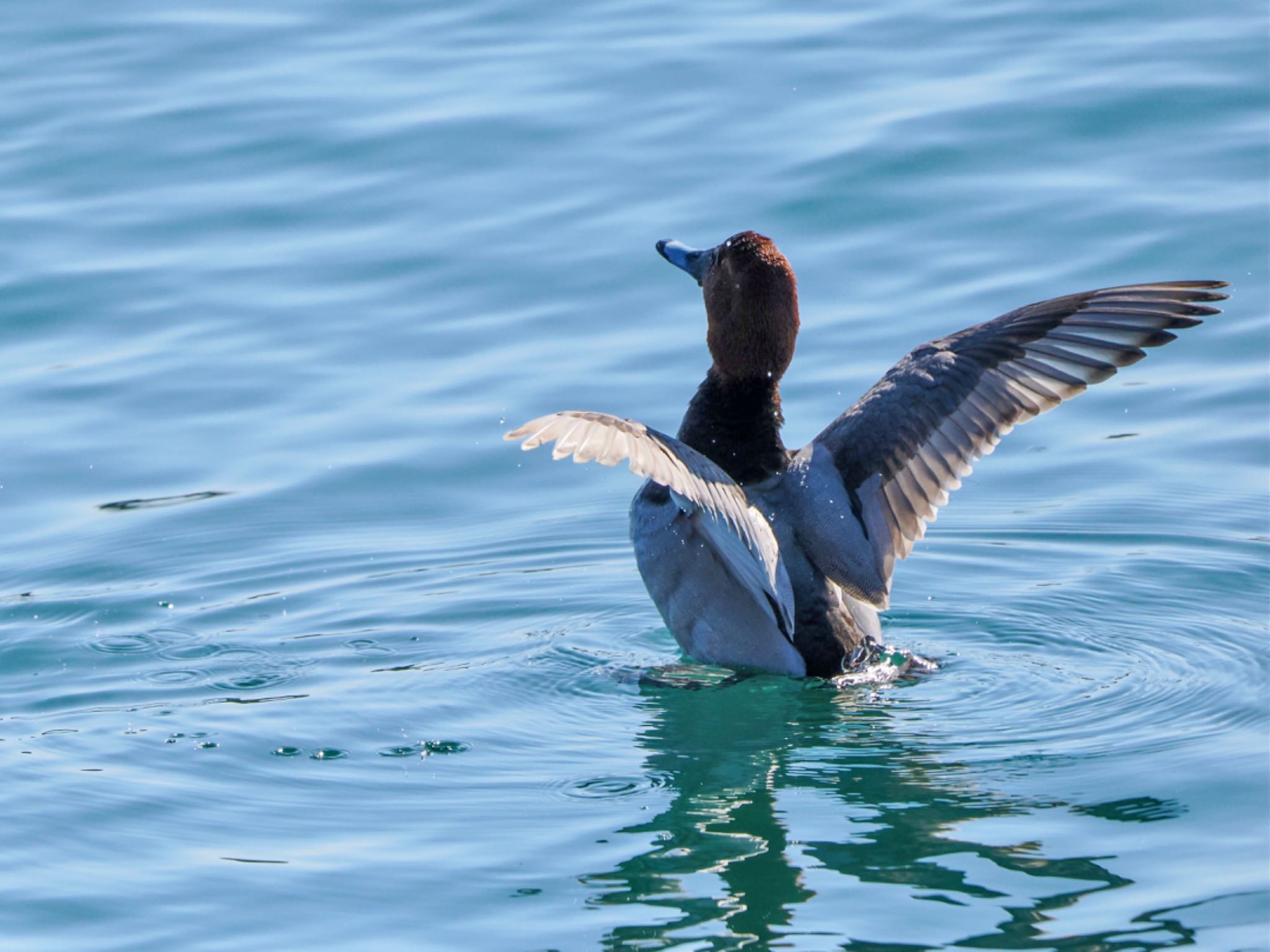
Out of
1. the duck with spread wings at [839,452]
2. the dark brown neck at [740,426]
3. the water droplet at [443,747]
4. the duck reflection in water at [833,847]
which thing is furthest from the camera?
the dark brown neck at [740,426]

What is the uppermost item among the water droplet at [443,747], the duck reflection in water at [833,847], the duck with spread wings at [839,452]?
the duck with spread wings at [839,452]

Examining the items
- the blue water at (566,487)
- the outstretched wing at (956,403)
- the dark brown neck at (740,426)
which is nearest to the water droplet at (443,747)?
the blue water at (566,487)

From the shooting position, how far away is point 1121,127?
416 inches

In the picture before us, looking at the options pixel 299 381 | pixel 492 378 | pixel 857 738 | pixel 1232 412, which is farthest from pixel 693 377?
pixel 857 738

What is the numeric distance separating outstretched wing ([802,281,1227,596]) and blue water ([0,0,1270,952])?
651 mm

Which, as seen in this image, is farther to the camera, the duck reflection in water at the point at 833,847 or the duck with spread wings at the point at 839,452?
the duck with spread wings at the point at 839,452

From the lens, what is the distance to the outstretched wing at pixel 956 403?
616 centimetres

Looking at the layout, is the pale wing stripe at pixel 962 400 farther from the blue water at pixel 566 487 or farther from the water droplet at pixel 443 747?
the water droplet at pixel 443 747

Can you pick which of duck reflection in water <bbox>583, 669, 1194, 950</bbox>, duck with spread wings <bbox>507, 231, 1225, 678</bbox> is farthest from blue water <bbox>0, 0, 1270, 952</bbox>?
duck with spread wings <bbox>507, 231, 1225, 678</bbox>

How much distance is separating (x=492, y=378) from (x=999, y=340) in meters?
3.04

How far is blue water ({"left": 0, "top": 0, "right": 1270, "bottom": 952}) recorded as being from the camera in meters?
4.81

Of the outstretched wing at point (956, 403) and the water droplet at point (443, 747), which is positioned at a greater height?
the outstretched wing at point (956, 403)

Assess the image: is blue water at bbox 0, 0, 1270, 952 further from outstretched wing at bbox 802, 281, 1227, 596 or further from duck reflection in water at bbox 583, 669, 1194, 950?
outstretched wing at bbox 802, 281, 1227, 596

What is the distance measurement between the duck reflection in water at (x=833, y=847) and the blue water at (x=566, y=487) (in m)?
0.02
